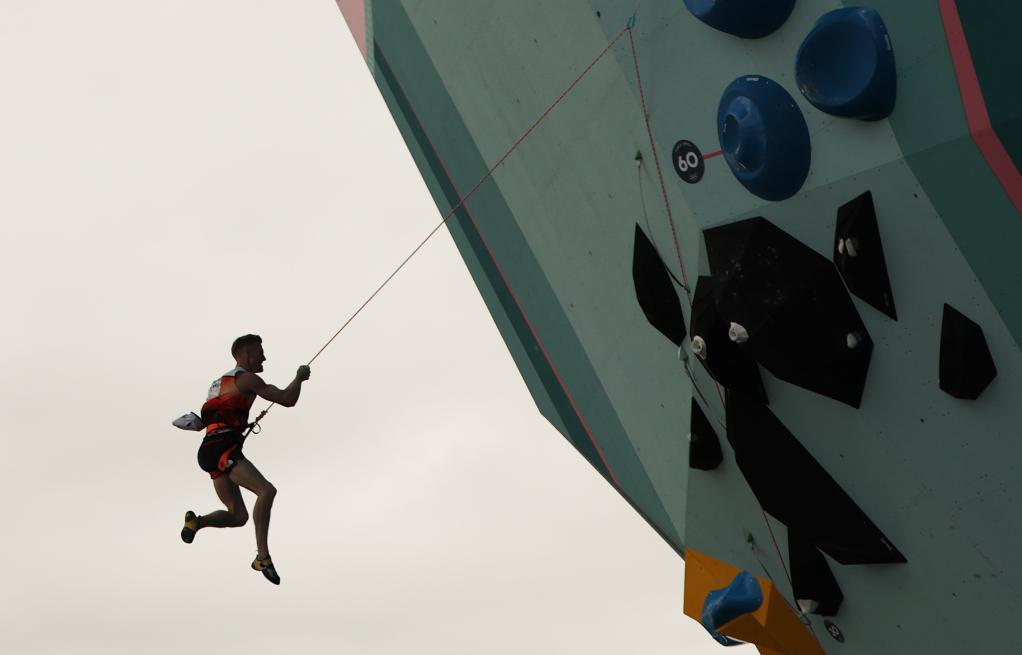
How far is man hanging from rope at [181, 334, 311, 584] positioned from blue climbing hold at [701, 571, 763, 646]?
292cm

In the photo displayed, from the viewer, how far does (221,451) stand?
25.9 ft

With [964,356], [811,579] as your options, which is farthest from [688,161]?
[811,579]

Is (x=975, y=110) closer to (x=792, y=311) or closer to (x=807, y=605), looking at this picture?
(x=792, y=311)

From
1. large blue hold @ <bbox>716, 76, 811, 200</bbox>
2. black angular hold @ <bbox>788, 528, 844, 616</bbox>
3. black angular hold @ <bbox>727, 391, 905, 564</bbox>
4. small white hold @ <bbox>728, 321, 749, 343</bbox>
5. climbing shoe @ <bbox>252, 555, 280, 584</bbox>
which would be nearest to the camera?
large blue hold @ <bbox>716, 76, 811, 200</bbox>

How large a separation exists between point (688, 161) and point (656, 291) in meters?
1.08

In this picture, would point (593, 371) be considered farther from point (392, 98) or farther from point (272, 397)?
point (392, 98)

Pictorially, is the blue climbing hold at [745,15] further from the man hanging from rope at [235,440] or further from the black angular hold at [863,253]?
the man hanging from rope at [235,440]

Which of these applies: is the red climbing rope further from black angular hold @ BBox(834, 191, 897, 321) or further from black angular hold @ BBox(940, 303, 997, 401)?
black angular hold @ BBox(940, 303, 997, 401)

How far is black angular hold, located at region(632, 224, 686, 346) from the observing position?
23.2ft

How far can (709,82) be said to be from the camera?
20.1 ft

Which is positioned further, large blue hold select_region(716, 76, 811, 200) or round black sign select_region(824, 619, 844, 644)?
round black sign select_region(824, 619, 844, 644)

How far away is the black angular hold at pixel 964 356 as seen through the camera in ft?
17.6

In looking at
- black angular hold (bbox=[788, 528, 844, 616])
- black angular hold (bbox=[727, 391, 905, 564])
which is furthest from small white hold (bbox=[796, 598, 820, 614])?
black angular hold (bbox=[727, 391, 905, 564])

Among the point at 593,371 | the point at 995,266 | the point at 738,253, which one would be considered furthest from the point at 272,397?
the point at 995,266
